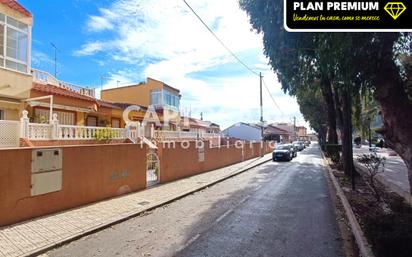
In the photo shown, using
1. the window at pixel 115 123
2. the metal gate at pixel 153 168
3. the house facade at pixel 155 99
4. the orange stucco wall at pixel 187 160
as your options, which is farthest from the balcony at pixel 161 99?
the metal gate at pixel 153 168

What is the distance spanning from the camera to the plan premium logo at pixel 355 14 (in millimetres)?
5609

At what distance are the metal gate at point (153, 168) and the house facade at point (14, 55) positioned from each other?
6145mm

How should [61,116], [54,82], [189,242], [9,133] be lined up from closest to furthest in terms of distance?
[189,242]
[9,133]
[61,116]
[54,82]

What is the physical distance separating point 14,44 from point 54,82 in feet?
17.4

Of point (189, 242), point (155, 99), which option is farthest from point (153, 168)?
point (155, 99)

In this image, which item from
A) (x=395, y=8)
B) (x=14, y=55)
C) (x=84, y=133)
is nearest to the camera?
(x=395, y=8)

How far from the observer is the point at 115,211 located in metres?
9.50

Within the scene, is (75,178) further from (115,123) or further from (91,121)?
(115,123)

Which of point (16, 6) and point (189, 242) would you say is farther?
point (16, 6)

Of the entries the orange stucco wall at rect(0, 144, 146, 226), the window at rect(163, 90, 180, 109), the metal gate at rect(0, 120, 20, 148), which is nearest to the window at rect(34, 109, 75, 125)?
the metal gate at rect(0, 120, 20, 148)

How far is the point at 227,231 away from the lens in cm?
744

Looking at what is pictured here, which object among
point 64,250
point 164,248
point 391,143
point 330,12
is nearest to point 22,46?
point 64,250

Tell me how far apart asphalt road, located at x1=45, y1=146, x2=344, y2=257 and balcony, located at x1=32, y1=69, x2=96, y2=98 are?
11212 millimetres

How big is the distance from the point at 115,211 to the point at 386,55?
7.89m
